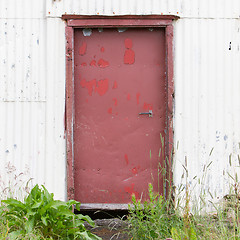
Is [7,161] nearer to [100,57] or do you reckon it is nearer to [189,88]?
[100,57]

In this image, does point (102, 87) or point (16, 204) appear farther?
point (102, 87)

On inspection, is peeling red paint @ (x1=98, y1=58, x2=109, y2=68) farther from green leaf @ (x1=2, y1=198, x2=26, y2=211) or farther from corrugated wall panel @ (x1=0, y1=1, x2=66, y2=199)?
green leaf @ (x1=2, y1=198, x2=26, y2=211)

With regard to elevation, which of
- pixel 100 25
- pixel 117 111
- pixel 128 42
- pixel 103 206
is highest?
pixel 100 25

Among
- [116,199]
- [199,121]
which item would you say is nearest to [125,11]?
[199,121]

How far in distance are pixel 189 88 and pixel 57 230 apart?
264cm

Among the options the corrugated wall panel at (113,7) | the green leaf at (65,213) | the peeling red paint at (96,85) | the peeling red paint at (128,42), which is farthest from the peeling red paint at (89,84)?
the green leaf at (65,213)

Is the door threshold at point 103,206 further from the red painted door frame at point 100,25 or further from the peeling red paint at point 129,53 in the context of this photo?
the peeling red paint at point 129,53

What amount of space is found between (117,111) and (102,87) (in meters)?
0.39

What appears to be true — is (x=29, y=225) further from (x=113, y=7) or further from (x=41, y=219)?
(x=113, y=7)

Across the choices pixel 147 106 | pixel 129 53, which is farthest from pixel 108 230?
pixel 129 53

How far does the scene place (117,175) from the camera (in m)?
5.84

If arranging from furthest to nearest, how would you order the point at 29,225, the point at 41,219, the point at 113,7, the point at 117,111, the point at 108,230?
the point at 117,111, the point at 113,7, the point at 108,230, the point at 41,219, the point at 29,225

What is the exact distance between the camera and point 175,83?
5734 millimetres

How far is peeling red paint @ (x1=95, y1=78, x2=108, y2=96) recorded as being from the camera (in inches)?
230
